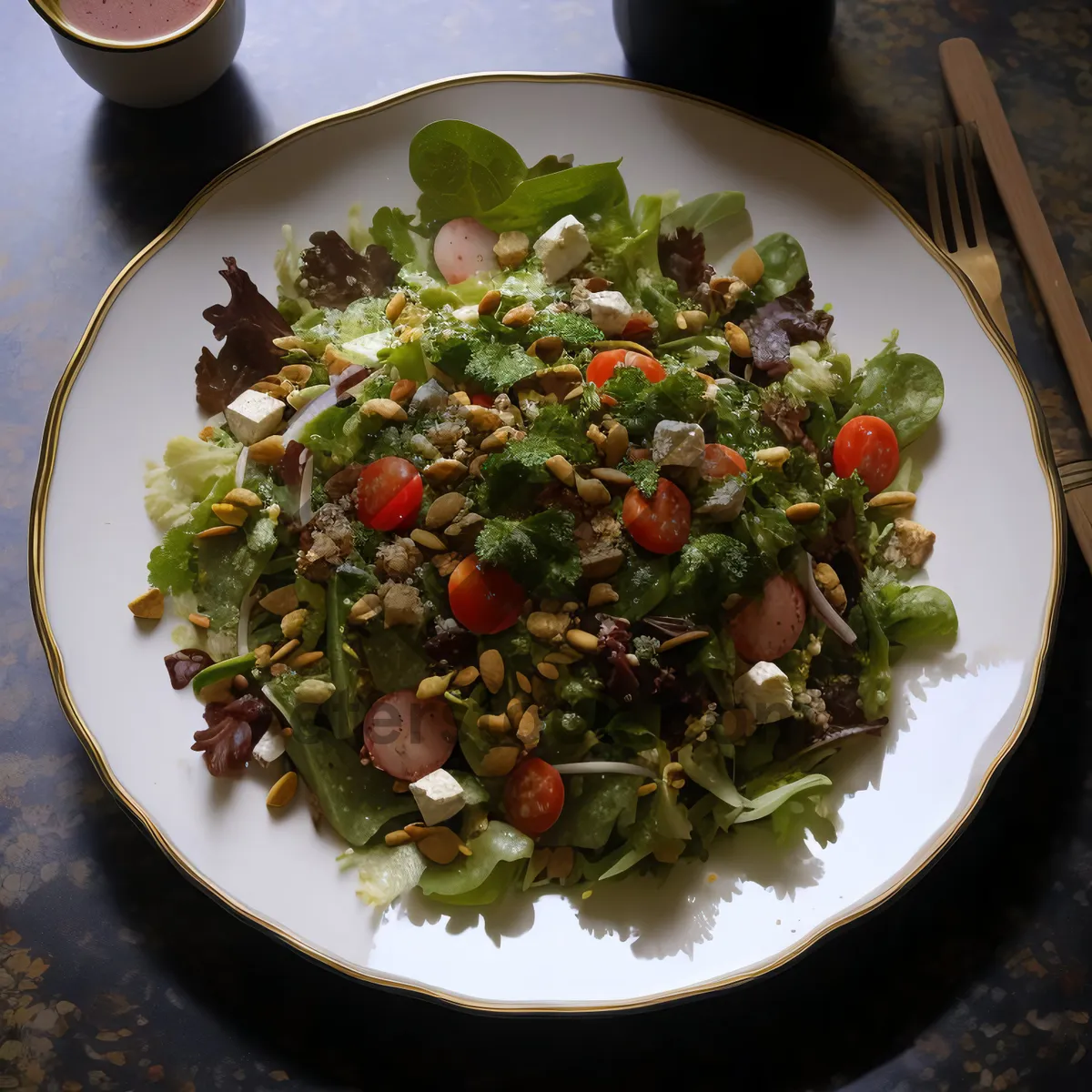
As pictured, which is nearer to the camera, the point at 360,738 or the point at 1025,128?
the point at 360,738

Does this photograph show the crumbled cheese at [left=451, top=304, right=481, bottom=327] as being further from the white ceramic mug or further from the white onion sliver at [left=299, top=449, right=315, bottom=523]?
the white ceramic mug

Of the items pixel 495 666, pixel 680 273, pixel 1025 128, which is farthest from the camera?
pixel 1025 128

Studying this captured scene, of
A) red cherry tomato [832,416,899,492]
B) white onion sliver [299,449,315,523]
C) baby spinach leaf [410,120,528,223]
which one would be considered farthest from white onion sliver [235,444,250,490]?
red cherry tomato [832,416,899,492]

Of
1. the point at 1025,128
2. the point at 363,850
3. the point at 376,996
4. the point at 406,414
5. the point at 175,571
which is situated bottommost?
the point at 376,996

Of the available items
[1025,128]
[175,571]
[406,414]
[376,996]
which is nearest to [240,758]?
[175,571]

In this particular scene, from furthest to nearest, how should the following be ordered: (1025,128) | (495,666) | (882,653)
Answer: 1. (1025,128)
2. (882,653)
3. (495,666)

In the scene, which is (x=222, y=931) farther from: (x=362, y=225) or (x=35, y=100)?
(x=35, y=100)

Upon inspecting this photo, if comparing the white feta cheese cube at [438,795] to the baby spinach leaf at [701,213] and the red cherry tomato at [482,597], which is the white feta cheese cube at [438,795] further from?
the baby spinach leaf at [701,213]
